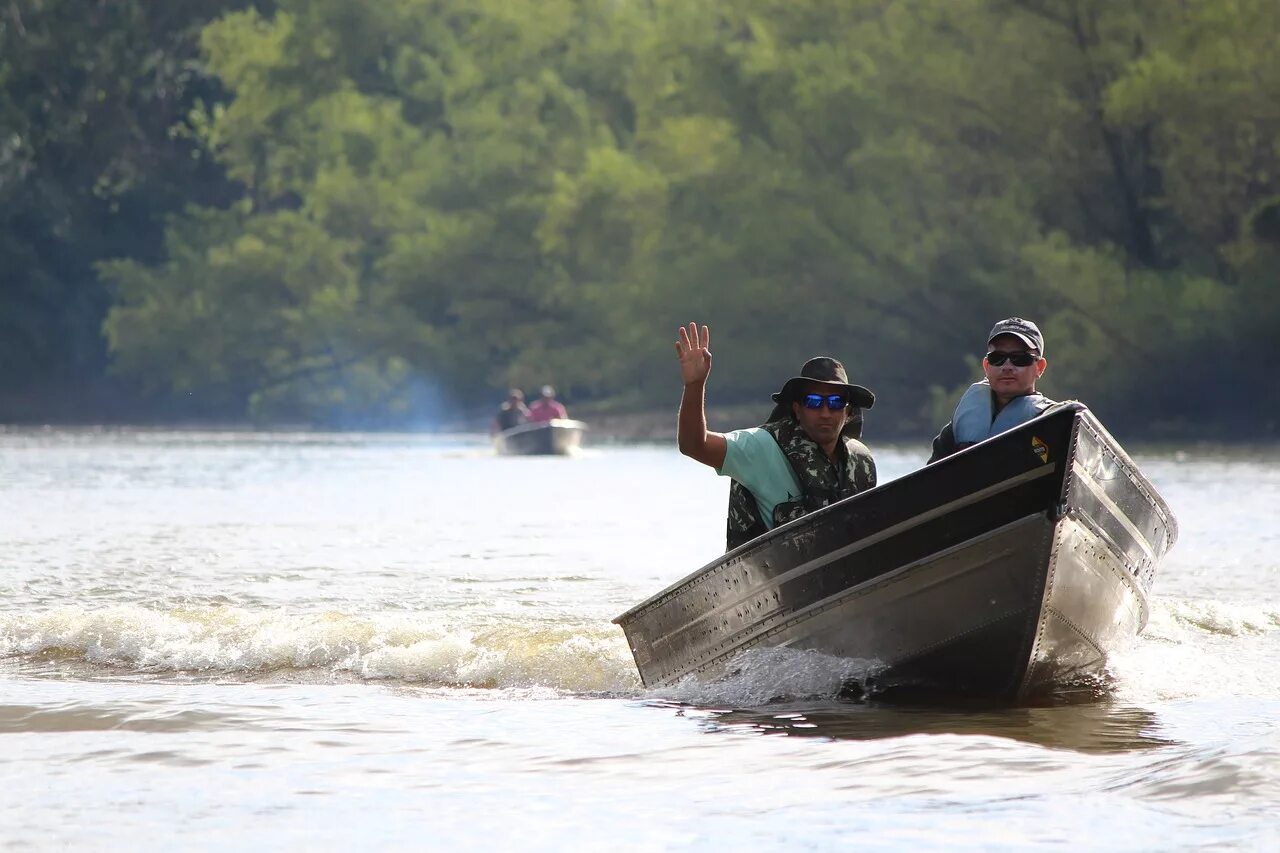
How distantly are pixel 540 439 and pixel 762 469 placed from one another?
99.2ft

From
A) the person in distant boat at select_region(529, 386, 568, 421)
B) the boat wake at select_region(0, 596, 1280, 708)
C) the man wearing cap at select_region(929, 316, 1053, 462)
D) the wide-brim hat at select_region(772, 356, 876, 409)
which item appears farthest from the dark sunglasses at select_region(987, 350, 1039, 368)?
the person in distant boat at select_region(529, 386, 568, 421)

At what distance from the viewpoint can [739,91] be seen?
161ft

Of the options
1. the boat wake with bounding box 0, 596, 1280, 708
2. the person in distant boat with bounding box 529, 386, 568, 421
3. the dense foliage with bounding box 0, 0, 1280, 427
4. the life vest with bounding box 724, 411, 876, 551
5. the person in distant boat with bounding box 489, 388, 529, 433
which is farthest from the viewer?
the person in distant boat with bounding box 489, 388, 529, 433

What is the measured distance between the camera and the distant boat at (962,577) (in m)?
8.44

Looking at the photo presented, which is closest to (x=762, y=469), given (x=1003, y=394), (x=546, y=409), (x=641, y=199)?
(x=1003, y=394)

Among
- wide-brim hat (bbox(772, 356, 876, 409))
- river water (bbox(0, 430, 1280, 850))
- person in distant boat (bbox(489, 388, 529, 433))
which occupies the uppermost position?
person in distant boat (bbox(489, 388, 529, 433))

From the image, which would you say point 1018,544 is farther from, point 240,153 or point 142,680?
point 240,153

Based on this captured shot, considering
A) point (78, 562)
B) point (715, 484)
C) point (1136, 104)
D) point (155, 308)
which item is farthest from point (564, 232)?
point (78, 562)

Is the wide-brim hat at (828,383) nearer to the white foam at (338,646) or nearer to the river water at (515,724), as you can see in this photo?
the river water at (515,724)

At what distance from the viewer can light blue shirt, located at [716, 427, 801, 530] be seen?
8969mm

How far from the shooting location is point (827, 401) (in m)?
8.95

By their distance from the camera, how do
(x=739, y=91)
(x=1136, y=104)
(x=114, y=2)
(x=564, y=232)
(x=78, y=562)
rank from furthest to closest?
(x=114, y=2)
(x=564, y=232)
(x=739, y=91)
(x=1136, y=104)
(x=78, y=562)

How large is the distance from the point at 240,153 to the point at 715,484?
37.2 meters

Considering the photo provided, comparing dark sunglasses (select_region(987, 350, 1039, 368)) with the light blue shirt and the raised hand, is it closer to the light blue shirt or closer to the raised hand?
the light blue shirt
